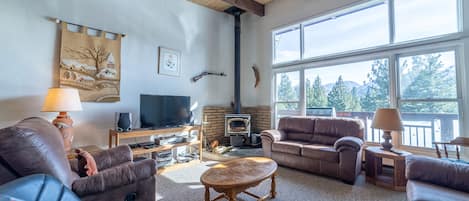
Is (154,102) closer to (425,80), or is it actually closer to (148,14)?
(148,14)

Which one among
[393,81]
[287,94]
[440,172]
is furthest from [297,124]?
[440,172]

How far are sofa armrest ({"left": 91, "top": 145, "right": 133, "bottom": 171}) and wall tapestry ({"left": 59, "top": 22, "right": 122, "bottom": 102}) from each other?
1.57 metres

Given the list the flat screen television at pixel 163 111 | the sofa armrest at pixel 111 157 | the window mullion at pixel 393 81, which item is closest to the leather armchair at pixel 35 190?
the sofa armrest at pixel 111 157

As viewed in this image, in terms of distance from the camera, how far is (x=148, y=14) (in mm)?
4215

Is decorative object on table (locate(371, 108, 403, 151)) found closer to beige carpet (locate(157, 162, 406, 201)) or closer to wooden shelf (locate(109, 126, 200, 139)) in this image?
beige carpet (locate(157, 162, 406, 201))

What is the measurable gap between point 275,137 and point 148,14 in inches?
134

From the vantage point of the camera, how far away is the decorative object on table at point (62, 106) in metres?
2.72

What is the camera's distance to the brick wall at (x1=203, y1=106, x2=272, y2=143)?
205 inches


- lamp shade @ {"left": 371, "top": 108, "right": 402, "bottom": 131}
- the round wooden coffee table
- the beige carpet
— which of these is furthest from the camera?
lamp shade @ {"left": 371, "top": 108, "right": 402, "bottom": 131}

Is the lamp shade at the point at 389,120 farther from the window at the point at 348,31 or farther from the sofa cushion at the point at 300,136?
the window at the point at 348,31

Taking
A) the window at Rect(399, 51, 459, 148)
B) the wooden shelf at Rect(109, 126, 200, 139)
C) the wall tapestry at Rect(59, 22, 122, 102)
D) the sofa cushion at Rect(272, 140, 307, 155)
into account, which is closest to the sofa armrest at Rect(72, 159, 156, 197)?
the wooden shelf at Rect(109, 126, 200, 139)

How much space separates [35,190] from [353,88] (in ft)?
14.5

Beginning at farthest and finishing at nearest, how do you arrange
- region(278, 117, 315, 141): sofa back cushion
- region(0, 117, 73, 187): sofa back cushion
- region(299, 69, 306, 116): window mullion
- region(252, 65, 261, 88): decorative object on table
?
region(252, 65, 261, 88): decorative object on table < region(299, 69, 306, 116): window mullion < region(278, 117, 315, 141): sofa back cushion < region(0, 117, 73, 187): sofa back cushion

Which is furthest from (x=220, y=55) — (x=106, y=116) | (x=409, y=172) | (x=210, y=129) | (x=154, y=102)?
(x=409, y=172)
